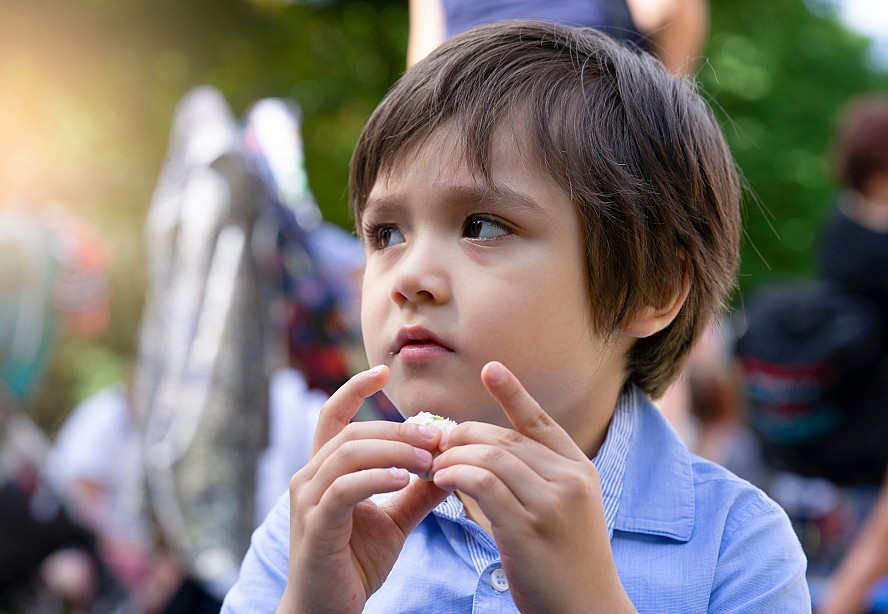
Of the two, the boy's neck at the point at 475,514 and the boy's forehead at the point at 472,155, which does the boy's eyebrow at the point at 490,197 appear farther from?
the boy's neck at the point at 475,514

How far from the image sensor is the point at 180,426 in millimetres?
3904

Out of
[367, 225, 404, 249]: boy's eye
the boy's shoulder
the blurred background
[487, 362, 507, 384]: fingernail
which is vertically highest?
[487, 362, 507, 384]: fingernail

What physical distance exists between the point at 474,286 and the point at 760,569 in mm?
540

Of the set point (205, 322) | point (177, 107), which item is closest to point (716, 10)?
point (177, 107)

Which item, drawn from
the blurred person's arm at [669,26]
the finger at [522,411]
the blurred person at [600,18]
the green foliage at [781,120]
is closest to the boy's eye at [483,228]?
the finger at [522,411]

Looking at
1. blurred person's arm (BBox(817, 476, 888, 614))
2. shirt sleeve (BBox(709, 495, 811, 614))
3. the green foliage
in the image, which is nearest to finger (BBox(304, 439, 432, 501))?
shirt sleeve (BBox(709, 495, 811, 614))

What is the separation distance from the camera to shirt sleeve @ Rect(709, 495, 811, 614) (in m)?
1.30

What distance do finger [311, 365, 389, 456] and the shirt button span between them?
29 cm

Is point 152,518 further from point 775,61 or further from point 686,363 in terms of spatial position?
point 775,61

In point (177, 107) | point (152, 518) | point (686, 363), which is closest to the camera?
point (686, 363)

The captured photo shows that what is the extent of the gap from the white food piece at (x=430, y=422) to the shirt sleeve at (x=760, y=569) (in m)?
0.43

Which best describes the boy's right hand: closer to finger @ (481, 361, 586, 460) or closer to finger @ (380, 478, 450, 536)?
finger @ (380, 478, 450, 536)

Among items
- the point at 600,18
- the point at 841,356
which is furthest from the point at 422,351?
the point at 841,356

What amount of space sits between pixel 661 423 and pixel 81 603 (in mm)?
5187
